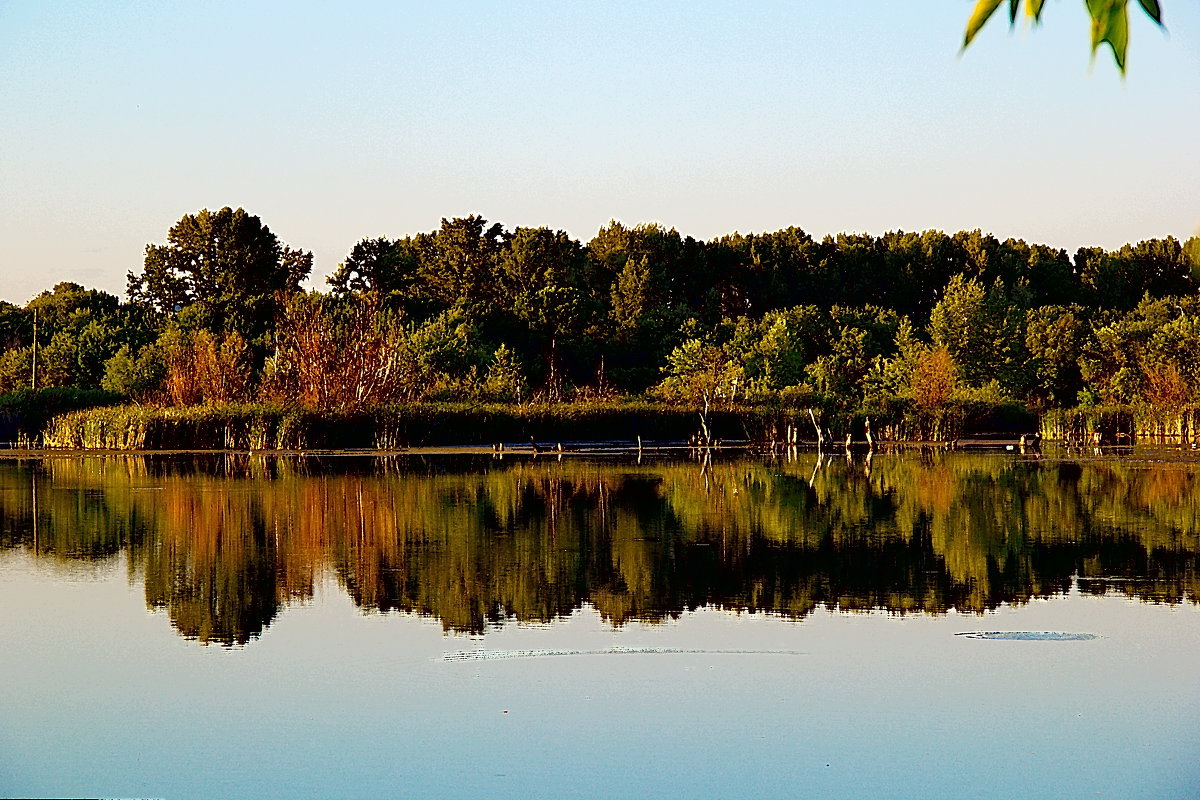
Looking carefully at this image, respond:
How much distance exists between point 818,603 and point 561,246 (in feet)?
229

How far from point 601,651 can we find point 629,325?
61641 mm

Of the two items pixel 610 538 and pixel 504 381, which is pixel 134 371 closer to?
pixel 504 381

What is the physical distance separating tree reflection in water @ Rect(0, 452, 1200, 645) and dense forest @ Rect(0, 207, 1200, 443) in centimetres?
1626

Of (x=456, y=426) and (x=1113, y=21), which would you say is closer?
(x=1113, y=21)

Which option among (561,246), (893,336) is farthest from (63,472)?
(561,246)

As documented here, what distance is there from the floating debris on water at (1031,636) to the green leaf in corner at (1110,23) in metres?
8.09

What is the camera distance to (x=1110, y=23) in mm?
2355

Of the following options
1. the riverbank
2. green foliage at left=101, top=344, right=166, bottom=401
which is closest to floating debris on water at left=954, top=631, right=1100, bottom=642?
the riverbank

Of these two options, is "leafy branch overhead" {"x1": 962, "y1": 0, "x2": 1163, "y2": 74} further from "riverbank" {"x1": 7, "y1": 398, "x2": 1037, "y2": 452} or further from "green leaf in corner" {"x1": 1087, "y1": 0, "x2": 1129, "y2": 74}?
"riverbank" {"x1": 7, "y1": 398, "x2": 1037, "y2": 452}

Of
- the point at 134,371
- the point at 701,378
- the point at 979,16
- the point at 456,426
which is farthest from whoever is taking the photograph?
the point at 134,371

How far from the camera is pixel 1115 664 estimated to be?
9.07 meters

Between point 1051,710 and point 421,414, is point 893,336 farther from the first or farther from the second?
point 1051,710

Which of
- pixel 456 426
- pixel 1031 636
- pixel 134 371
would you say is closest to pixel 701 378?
pixel 456 426

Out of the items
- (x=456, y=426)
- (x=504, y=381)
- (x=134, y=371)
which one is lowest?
(x=456, y=426)
